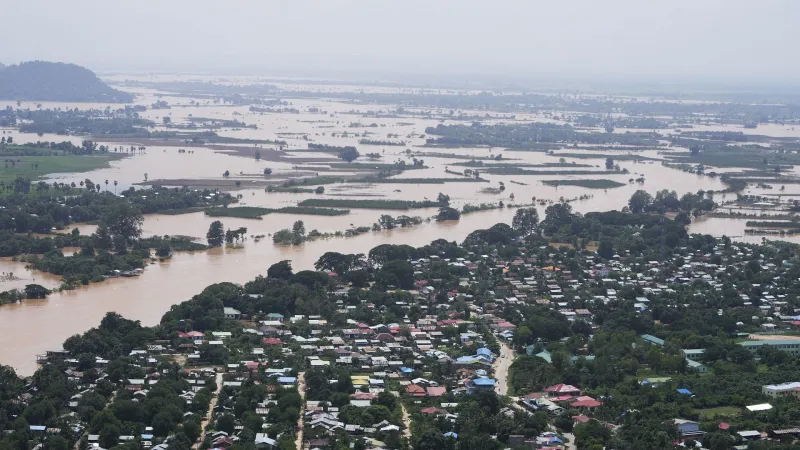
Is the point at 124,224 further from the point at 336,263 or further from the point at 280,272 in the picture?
the point at 336,263

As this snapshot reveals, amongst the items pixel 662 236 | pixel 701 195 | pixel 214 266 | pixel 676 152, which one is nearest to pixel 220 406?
pixel 214 266

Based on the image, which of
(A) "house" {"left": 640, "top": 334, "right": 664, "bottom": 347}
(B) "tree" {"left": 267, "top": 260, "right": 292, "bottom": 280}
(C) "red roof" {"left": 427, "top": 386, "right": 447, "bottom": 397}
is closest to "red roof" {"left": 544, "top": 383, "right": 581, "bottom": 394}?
(C) "red roof" {"left": 427, "top": 386, "right": 447, "bottom": 397}

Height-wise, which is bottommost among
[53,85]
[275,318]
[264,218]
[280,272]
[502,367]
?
[502,367]

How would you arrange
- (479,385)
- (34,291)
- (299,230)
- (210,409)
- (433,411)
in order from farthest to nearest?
(299,230) < (34,291) < (479,385) < (210,409) < (433,411)

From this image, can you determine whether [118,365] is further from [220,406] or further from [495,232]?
[495,232]

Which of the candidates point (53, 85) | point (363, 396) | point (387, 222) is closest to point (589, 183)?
point (387, 222)

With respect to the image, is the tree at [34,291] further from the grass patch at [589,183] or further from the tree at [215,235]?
the grass patch at [589,183]

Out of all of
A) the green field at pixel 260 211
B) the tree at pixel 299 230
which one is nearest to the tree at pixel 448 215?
the green field at pixel 260 211

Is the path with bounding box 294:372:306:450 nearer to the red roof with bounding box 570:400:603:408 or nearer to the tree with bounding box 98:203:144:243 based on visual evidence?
the red roof with bounding box 570:400:603:408
